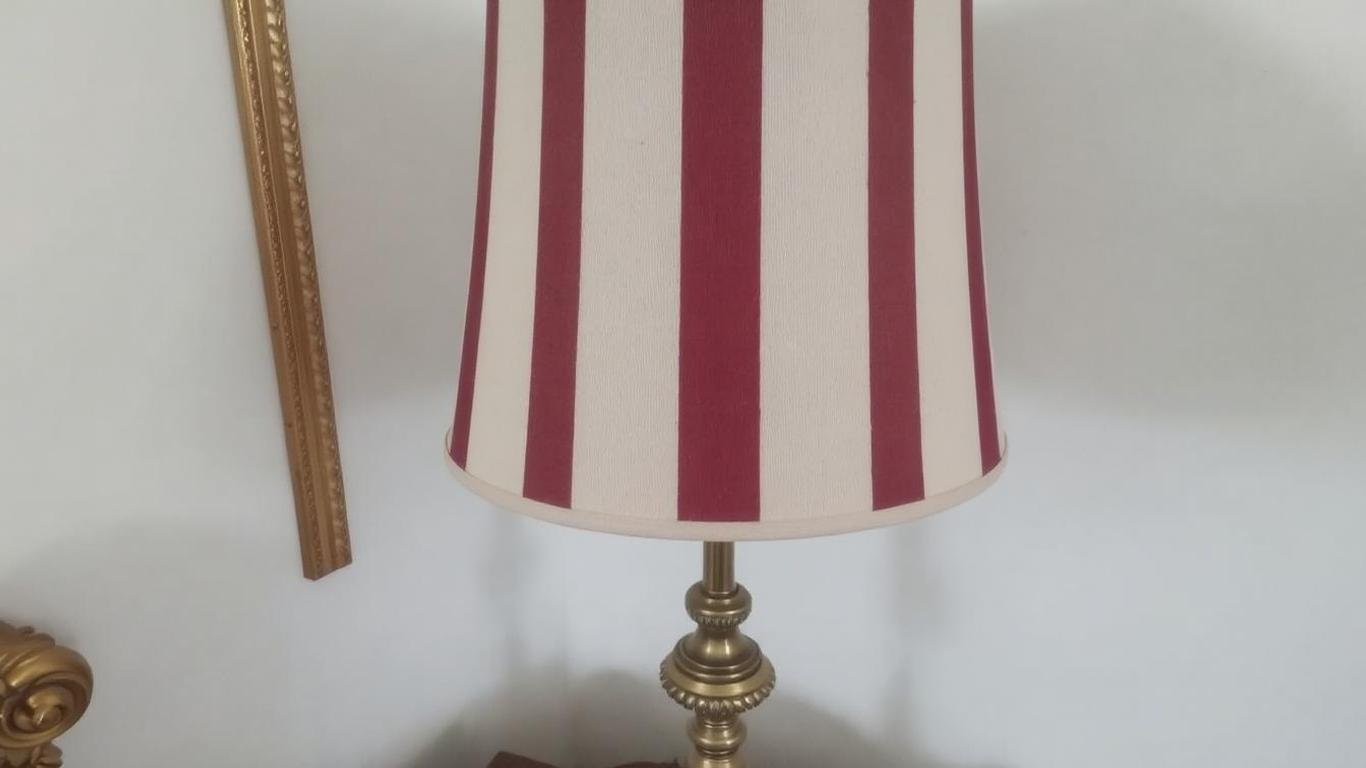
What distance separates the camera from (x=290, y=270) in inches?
30.0

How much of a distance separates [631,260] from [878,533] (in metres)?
0.58

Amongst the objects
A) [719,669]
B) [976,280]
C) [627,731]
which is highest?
[976,280]

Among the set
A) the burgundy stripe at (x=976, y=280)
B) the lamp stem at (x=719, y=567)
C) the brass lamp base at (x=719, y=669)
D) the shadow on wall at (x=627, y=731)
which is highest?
the burgundy stripe at (x=976, y=280)

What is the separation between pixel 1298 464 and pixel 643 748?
2.80ft

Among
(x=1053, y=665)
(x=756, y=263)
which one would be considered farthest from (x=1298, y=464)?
(x=756, y=263)

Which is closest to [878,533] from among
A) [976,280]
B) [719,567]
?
[719,567]

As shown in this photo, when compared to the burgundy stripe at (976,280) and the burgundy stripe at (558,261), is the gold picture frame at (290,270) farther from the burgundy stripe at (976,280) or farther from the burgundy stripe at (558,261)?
the burgundy stripe at (976,280)

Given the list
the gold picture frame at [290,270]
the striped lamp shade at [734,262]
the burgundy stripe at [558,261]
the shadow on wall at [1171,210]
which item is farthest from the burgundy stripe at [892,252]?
the gold picture frame at [290,270]

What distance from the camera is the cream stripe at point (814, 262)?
0.44 metres

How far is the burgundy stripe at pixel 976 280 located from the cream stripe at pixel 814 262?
0.10 m

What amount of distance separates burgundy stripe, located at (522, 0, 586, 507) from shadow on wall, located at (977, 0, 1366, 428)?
0.46m

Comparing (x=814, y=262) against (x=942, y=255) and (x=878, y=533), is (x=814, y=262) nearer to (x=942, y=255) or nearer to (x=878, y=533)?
(x=942, y=255)

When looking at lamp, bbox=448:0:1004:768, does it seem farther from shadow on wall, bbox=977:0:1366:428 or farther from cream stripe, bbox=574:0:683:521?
shadow on wall, bbox=977:0:1366:428

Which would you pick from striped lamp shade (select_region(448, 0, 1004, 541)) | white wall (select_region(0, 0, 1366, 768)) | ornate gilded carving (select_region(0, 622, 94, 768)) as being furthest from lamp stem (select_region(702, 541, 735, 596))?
ornate gilded carving (select_region(0, 622, 94, 768))
